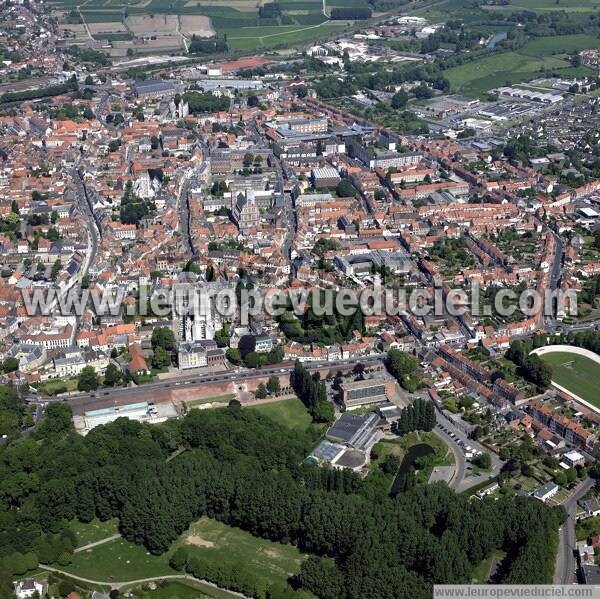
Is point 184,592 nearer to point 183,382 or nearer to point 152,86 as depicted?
point 183,382

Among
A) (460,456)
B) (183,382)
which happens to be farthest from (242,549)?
(183,382)

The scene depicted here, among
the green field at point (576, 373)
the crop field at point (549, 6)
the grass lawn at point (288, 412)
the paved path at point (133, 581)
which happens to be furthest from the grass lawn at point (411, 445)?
the crop field at point (549, 6)

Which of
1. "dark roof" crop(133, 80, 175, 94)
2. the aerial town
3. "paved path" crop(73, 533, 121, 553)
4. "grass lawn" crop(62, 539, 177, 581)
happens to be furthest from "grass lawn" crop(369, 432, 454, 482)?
"dark roof" crop(133, 80, 175, 94)

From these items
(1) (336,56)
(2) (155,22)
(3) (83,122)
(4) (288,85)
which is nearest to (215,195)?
(3) (83,122)

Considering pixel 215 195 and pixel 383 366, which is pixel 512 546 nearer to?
pixel 383 366

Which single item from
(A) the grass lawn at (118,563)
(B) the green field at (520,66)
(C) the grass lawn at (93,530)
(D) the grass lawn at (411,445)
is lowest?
(D) the grass lawn at (411,445)

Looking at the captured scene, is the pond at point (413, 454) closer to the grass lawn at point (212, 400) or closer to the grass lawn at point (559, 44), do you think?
the grass lawn at point (212, 400)

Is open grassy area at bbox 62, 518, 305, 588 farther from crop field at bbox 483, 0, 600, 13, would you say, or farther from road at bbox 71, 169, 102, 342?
crop field at bbox 483, 0, 600, 13
